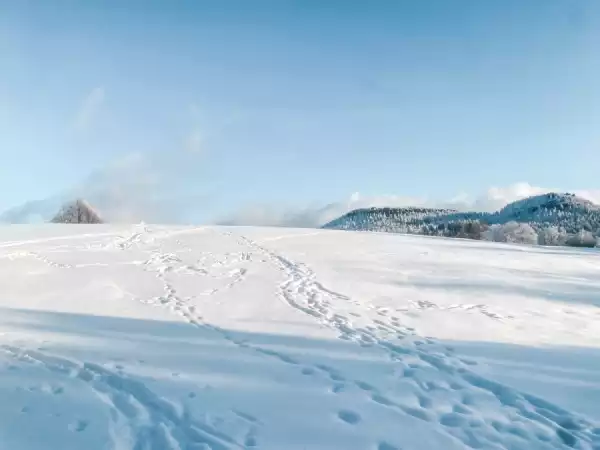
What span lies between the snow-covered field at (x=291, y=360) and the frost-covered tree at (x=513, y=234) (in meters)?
67.1

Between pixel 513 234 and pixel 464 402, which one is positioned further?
pixel 513 234

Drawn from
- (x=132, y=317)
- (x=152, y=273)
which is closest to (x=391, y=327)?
(x=132, y=317)

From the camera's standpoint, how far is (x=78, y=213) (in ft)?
214

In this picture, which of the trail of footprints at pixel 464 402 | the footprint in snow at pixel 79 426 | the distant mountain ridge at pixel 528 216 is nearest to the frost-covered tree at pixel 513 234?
the distant mountain ridge at pixel 528 216

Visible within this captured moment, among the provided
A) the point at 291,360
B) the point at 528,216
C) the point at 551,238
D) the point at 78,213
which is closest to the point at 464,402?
the point at 291,360

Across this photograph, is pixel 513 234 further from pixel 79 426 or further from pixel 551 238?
pixel 79 426

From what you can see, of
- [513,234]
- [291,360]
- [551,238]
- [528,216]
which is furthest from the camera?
[528,216]

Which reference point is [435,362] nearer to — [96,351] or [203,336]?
[203,336]

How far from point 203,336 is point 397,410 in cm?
398

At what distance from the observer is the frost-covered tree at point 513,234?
249 ft

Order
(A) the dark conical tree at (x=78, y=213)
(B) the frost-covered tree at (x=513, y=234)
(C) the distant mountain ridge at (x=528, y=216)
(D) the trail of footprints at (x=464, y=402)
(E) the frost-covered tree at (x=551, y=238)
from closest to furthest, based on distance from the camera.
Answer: (D) the trail of footprints at (x=464, y=402)
(A) the dark conical tree at (x=78, y=213)
(B) the frost-covered tree at (x=513, y=234)
(E) the frost-covered tree at (x=551, y=238)
(C) the distant mountain ridge at (x=528, y=216)

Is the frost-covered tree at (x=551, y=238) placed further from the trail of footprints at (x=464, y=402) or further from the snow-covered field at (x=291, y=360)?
the trail of footprints at (x=464, y=402)

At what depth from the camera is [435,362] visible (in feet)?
22.5

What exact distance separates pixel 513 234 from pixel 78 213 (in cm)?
7218
